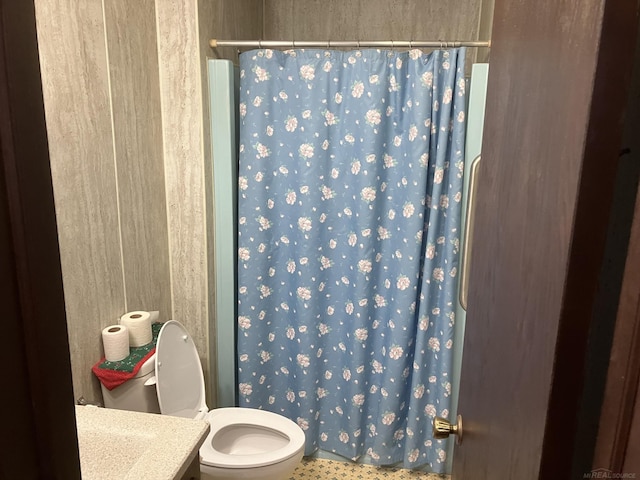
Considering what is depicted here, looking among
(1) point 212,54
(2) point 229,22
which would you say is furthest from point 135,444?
(2) point 229,22

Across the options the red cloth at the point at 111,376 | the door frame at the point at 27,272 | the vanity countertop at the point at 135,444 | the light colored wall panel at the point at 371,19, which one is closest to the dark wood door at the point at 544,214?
the door frame at the point at 27,272

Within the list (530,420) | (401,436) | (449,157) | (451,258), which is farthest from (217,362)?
(530,420)

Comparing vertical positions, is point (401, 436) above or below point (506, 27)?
below

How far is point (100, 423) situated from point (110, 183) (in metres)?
0.84

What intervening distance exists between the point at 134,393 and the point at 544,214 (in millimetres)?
1608

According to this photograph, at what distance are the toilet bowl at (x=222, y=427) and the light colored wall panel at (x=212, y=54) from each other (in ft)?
0.95

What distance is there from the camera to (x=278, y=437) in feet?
6.53

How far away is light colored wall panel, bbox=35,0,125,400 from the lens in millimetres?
1440

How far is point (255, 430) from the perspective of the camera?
2.02 m

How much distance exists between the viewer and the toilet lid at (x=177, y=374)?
1.78 metres

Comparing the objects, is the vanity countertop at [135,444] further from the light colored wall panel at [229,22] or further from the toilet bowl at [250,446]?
the light colored wall panel at [229,22]

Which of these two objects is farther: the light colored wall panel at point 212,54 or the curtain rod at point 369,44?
the light colored wall panel at point 212,54

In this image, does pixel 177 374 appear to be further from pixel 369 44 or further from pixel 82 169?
pixel 369 44

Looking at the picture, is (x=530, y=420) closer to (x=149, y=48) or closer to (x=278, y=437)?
(x=278, y=437)
